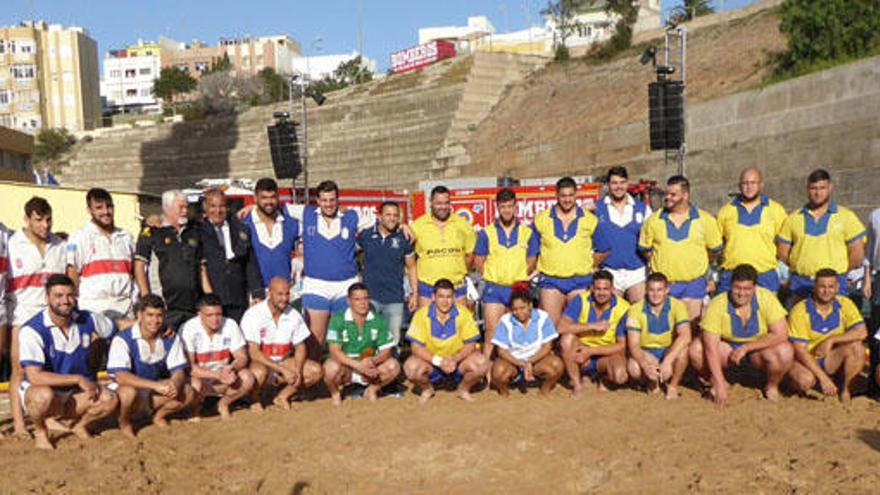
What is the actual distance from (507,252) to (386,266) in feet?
3.74

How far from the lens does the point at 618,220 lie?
21.5ft

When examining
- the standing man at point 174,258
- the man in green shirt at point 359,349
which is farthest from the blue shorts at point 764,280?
the standing man at point 174,258

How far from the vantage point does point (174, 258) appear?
5883mm

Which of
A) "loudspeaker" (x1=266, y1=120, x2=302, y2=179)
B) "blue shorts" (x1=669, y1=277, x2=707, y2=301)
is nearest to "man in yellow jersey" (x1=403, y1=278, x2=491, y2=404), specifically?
"blue shorts" (x1=669, y1=277, x2=707, y2=301)

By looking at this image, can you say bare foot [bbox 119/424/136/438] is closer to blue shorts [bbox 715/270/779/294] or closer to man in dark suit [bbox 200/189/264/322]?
man in dark suit [bbox 200/189/264/322]

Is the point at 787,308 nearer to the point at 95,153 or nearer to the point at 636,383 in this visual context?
the point at 636,383

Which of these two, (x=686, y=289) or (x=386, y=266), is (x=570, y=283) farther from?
(x=386, y=266)

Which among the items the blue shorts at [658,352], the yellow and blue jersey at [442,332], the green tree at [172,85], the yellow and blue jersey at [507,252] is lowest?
the blue shorts at [658,352]

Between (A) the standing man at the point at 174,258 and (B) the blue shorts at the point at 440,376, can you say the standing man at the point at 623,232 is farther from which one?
(A) the standing man at the point at 174,258

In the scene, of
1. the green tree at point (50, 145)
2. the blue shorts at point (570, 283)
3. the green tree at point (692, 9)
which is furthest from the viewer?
the green tree at point (50, 145)

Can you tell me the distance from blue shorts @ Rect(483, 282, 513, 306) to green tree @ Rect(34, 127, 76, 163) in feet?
142

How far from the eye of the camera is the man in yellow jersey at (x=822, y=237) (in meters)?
5.90

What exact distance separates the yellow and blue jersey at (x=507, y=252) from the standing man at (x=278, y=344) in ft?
5.93

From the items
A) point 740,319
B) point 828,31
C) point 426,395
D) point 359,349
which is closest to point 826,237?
point 740,319
